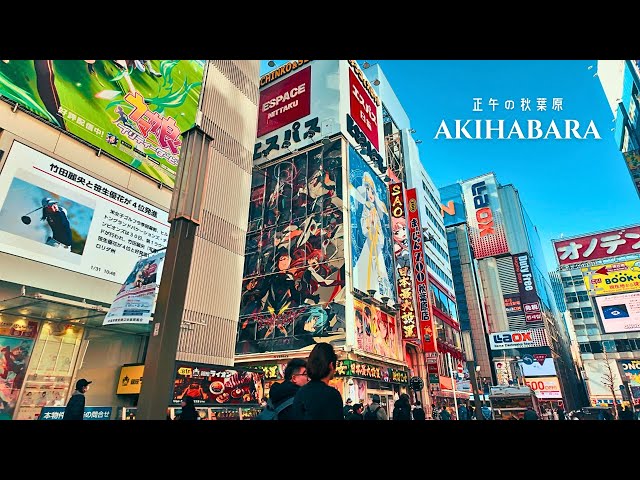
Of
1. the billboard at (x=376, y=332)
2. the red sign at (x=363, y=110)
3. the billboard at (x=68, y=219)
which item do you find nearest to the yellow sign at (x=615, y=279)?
the billboard at (x=376, y=332)

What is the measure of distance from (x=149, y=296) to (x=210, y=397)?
262 inches

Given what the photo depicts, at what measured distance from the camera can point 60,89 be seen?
13.5 m

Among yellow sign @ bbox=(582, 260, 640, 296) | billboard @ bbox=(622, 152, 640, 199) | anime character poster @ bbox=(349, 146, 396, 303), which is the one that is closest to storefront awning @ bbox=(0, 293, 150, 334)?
anime character poster @ bbox=(349, 146, 396, 303)

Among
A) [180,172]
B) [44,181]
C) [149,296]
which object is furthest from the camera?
[44,181]

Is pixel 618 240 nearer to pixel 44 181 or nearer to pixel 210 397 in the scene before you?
pixel 210 397

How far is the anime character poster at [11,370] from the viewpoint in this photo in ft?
36.8

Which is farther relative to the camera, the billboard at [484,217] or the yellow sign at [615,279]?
the billboard at [484,217]

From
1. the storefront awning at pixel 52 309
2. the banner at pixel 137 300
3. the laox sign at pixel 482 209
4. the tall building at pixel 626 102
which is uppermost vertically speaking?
the laox sign at pixel 482 209

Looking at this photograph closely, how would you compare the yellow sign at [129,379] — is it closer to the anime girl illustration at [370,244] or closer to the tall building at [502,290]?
the anime girl illustration at [370,244]

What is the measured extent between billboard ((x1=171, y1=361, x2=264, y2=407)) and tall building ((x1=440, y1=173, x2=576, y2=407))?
52.9 m

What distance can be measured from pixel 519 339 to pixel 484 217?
2488cm

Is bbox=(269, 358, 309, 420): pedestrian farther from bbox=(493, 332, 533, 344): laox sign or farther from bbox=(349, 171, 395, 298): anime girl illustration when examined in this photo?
bbox=(493, 332, 533, 344): laox sign
